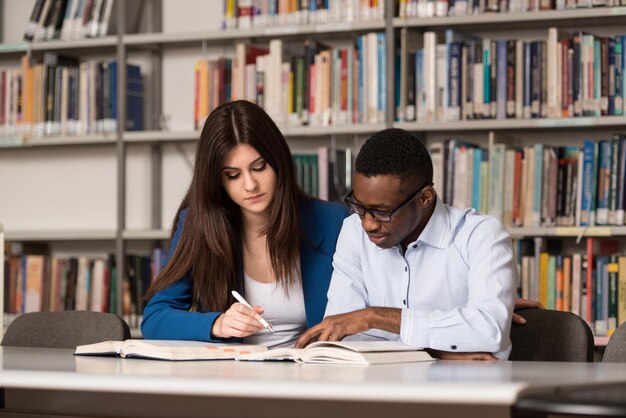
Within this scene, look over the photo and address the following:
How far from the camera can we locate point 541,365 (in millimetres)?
1612

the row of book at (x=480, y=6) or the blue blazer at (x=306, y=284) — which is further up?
the row of book at (x=480, y=6)

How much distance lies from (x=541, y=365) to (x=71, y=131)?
9.12 feet

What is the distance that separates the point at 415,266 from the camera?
2.04m

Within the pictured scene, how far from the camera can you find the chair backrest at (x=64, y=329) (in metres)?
2.33

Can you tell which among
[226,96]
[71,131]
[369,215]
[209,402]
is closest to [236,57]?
[226,96]

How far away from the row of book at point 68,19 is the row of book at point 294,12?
533 millimetres

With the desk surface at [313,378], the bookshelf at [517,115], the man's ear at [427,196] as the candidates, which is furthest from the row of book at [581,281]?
the desk surface at [313,378]

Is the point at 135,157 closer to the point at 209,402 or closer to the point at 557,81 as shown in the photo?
the point at 557,81

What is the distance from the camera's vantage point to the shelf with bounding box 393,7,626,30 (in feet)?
10.7

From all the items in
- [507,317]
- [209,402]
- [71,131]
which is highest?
[71,131]

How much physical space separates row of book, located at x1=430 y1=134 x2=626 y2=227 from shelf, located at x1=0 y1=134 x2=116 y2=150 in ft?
4.42

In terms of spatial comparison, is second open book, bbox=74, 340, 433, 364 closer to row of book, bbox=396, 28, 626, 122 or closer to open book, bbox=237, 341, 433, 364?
open book, bbox=237, 341, 433, 364

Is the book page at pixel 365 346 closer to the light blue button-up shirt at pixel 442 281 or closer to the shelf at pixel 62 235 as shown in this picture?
the light blue button-up shirt at pixel 442 281

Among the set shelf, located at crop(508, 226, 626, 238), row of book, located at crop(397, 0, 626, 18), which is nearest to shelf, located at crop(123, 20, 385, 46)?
row of book, located at crop(397, 0, 626, 18)
